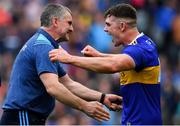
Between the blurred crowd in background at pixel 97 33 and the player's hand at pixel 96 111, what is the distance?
5.53 m

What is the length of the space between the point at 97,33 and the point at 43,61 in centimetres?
744

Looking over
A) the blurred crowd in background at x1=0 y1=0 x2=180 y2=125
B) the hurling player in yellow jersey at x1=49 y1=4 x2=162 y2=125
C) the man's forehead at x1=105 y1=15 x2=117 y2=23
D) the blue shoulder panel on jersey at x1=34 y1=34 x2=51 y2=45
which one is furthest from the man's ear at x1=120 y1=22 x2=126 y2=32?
the blurred crowd in background at x1=0 y1=0 x2=180 y2=125

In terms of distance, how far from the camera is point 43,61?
10969 mm

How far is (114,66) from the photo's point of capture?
414 inches

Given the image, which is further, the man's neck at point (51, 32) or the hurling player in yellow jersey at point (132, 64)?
the man's neck at point (51, 32)

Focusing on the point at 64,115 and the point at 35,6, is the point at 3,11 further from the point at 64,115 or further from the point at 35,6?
the point at 64,115

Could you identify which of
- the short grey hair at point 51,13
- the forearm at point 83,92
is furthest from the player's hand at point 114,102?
the short grey hair at point 51,13

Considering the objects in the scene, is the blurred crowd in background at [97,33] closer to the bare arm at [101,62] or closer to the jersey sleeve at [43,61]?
the jersey sleeve at [43,61]

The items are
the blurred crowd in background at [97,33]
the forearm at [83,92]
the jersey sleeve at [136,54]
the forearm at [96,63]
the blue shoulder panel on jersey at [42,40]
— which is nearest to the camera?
the forearm at [96,63]

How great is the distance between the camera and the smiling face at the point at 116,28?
11.1 metres

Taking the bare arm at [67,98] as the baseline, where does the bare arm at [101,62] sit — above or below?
above

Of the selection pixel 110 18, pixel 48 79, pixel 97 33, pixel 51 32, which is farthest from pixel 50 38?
pixel 97 33

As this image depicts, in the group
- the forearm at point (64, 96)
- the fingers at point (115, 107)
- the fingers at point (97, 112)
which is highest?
the forearm at point (64, 96)

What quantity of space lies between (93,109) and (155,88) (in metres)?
0.84
